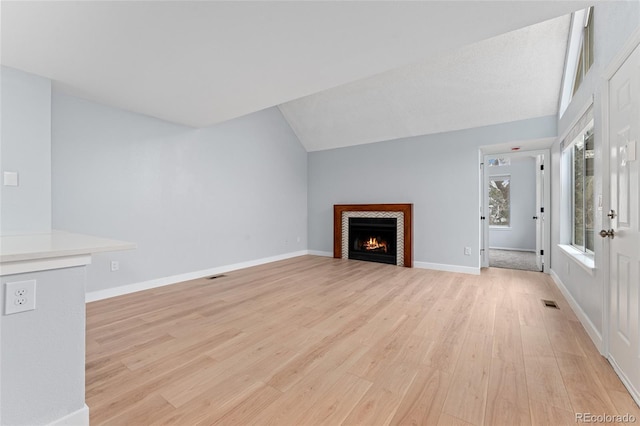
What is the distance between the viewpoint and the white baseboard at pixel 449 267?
446 cm

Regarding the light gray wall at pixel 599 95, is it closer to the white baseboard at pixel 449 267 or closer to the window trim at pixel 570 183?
the window trim at pixel 570 183

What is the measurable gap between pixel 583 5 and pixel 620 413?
2313 millimetres

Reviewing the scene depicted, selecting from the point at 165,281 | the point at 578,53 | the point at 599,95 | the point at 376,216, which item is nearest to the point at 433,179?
the point at 376,216

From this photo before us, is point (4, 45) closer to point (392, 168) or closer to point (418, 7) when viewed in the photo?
point (418, 7)

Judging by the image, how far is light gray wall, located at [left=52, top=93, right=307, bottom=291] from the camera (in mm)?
3018

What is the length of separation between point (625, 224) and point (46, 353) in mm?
3144

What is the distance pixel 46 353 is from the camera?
3.85 feet

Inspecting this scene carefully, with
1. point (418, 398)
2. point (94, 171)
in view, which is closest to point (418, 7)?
point (418, 398)

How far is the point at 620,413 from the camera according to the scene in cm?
139

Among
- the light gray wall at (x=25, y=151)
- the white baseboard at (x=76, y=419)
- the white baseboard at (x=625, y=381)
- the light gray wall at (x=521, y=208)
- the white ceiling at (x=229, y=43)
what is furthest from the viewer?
the light gray wall at (x=521, y=208)

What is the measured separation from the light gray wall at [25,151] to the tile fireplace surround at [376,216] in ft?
14.5

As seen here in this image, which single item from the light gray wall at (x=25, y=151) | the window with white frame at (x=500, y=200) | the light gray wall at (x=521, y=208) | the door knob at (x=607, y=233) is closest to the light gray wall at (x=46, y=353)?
the light gray wall at (x=25, y=151)

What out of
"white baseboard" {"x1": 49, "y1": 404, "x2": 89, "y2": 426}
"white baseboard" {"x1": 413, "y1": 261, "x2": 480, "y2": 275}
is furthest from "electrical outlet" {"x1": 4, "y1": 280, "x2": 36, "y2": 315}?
"white baseboard" {"x1": 413, "y1": 261, "x2": 480, "y2": 275}
